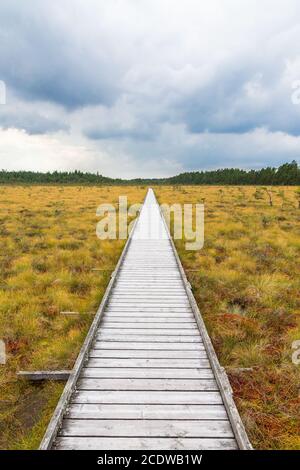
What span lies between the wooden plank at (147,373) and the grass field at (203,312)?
2.19ft

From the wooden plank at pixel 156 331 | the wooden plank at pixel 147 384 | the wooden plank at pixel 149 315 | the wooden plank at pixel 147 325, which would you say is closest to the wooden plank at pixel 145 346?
the wooden plank at pixel 156 331

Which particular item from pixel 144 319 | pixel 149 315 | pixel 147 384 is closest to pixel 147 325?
pixel 144 319

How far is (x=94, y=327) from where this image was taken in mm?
5379

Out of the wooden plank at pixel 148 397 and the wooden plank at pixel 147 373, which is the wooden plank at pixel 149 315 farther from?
the wooden plank at pixel 148 397

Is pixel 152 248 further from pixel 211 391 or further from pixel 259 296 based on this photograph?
pixel 211 391

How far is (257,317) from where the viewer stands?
6910mm

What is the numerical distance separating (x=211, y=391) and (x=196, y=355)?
0.83 meters

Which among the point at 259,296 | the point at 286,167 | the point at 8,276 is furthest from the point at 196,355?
the point at 286,167

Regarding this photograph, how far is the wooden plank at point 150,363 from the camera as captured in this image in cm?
451

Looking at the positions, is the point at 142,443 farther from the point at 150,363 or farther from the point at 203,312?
the point at 203,312

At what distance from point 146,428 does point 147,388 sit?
0.65 meters

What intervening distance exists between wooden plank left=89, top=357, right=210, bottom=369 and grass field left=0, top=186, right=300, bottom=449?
67cm

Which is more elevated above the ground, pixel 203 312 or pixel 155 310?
pixel 155 310

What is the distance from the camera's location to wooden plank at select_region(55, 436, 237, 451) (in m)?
3.16
